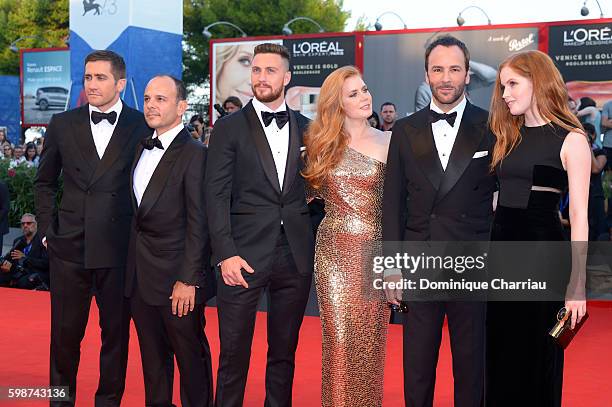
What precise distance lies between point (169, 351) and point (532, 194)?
6.66 feet

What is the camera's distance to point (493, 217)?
12.5 ft

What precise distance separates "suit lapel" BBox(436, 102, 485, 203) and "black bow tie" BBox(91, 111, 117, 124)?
1.81m

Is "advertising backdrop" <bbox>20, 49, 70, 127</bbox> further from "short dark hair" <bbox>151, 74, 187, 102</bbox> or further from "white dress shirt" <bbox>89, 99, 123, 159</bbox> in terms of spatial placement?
"short dark hair" <bbox>151, 74, 187, 102</bbox>

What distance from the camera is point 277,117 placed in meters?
4.12

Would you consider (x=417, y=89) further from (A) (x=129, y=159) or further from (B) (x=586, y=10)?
(A) (x=129, y=159)

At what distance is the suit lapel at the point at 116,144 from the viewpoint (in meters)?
4.45

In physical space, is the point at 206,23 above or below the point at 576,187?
above

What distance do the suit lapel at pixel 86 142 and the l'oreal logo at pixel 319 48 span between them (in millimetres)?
11410

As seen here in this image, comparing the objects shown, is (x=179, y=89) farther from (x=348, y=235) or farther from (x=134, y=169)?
(x=348, y=235)

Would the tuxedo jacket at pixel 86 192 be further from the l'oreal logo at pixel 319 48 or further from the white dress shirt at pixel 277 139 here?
the l'oreal logo at pixel 319 48

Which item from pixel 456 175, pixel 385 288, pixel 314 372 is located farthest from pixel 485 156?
pixel 314 372

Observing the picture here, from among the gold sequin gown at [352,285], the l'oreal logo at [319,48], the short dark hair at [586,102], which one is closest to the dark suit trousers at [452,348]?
the gold sequin gown at [352,285]

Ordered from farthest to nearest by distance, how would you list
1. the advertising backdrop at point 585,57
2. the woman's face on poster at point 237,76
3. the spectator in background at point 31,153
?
the woman's face on poster at point 237,76 < the spectator in background at point 31,153 < the advertising backdrop at point 585,57

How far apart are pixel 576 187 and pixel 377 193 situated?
996mm
